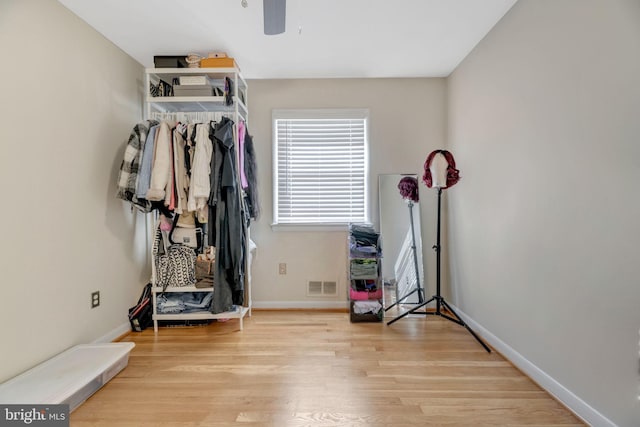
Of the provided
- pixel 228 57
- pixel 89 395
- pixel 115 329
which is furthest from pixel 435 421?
pixel 228 57

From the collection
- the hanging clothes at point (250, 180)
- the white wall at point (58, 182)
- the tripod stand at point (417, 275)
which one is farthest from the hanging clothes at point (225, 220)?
the tripod stand at point (417, 275)

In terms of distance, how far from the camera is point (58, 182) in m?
1.68

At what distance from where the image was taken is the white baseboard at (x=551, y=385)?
1.24 meters

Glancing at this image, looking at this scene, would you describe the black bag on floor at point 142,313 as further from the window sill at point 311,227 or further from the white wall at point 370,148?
the window sill at point 311,227

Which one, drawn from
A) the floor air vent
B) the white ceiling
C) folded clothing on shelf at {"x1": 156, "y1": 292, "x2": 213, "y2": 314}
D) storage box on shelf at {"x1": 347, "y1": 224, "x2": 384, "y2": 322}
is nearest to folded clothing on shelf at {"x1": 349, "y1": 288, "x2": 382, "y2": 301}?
storage box on shelf at {"x1": 347, "y1": 224, "x2": 384, "y2": 322}

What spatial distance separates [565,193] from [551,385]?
1061mm

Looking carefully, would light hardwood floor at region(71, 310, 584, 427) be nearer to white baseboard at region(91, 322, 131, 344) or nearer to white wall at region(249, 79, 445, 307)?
white baseboard at region(91, 322, 131, 344)

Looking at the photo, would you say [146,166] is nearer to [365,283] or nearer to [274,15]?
[274,15]

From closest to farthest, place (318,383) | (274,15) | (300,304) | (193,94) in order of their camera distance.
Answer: (274,15) < (318,383) < (193,94) < (300,304)

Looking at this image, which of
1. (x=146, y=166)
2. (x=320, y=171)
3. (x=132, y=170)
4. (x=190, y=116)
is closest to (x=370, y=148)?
(x=320, y=171)

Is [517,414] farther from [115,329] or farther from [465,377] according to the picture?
[115,329]

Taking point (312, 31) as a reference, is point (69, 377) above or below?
below

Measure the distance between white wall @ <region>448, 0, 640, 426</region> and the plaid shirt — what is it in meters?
2.66

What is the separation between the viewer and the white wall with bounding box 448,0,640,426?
113cm
